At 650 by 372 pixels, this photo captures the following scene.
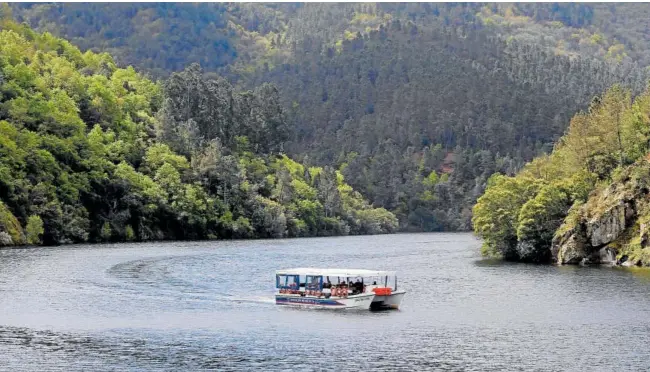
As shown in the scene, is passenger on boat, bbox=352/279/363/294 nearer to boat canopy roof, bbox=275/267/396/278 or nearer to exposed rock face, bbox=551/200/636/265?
boat canopy roof, bbox=275/267/396/278

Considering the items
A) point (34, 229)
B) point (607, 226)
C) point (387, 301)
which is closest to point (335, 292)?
point (387, 301)

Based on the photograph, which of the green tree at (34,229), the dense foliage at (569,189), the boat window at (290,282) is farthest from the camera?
the green tree at (34,229)

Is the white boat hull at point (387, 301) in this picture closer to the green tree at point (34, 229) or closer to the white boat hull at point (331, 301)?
the white boat hull at point (331, 301)

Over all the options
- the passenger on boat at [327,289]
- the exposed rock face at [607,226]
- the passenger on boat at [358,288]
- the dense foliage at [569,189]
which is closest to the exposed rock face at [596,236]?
the exposed rock face at [607,226]

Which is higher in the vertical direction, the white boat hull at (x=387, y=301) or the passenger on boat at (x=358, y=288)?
the passenger on boat at (x=358, y=288)

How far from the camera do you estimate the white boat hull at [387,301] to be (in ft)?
352

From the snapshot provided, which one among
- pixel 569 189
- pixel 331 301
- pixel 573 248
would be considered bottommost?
pixel 331 301

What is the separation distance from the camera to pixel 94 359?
3029 inches

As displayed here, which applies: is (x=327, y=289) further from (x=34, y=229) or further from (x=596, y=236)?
(x=34, y=229)

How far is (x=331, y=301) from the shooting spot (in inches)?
4240

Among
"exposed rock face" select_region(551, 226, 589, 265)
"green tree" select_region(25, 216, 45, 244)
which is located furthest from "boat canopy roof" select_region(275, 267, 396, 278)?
"green tree" select_region(25, 216, 45, 244)

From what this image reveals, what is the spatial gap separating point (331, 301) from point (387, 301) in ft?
19.8

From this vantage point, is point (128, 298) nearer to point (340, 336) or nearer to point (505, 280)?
point (340, 336)

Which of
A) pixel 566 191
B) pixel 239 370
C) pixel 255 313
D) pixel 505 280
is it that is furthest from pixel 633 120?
pixel 239 370
